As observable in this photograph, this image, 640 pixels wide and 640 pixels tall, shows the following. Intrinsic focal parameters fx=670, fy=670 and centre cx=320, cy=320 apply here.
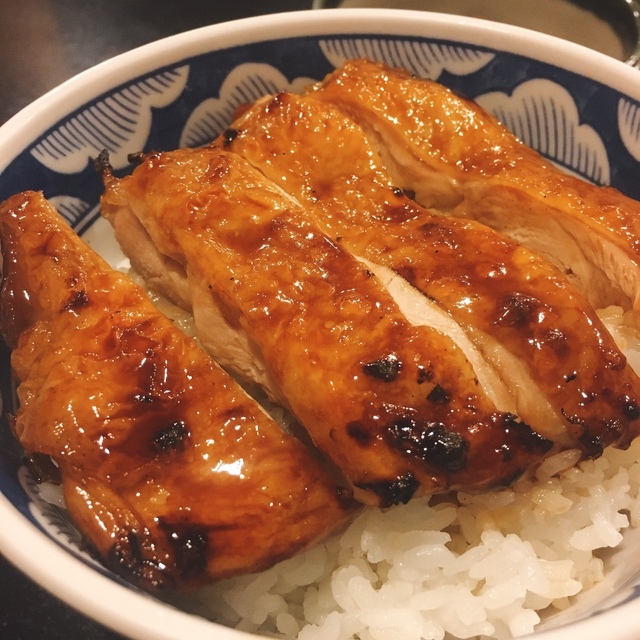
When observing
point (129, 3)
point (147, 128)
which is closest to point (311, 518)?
point (147, 128)

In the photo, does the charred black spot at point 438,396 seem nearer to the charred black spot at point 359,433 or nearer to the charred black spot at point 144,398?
the charred black spot at point 359,433

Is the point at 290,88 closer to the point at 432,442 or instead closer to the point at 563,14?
the point at 432,442

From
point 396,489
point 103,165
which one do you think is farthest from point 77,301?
point 396,489

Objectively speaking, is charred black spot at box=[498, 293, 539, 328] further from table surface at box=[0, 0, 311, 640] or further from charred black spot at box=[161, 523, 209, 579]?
table surface at box=[0, 0, 311, 640]

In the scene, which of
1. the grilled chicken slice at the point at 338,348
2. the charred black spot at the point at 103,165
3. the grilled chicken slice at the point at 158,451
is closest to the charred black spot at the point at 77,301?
the grilled chicken slice at the point at 158,451

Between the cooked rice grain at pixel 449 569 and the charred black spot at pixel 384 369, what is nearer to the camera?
the charred black spot at pixel 384 369

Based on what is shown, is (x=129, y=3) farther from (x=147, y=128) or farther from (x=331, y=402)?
(x=331, y=402)

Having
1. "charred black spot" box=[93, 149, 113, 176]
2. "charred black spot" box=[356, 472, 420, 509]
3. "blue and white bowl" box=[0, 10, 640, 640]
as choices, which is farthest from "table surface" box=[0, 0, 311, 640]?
"charred black spot" box=[356, 472, 420, 509]
